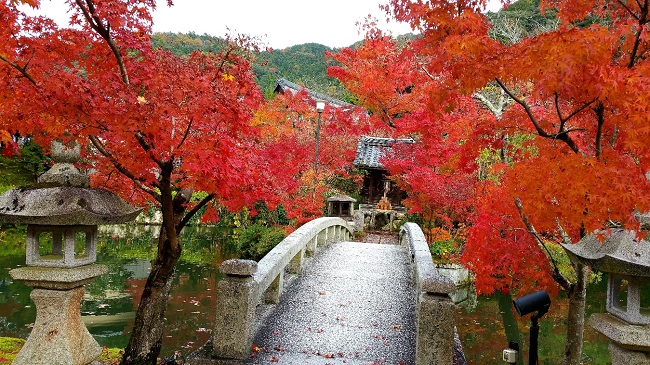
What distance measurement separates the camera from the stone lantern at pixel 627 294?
3457 mm

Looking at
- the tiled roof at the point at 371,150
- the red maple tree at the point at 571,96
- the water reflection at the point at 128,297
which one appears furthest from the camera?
the tiled roof at the point at 371,150

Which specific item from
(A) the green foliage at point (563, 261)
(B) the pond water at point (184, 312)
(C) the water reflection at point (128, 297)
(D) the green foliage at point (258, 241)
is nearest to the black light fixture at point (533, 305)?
(B) the pond water at point (184, 312)

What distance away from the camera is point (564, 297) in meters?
15.6

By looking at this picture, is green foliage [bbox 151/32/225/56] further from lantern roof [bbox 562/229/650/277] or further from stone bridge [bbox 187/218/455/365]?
lantern roof [bbox 562/229/650/277]

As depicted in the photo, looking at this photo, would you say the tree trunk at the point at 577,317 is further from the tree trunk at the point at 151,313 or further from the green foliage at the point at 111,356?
the green foliage at the point at 111,356

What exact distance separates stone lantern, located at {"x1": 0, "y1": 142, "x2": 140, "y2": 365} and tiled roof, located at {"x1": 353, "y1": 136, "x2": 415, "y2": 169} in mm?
18645

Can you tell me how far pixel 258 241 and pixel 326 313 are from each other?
12.7 m

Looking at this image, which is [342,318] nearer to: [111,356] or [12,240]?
[111,356]

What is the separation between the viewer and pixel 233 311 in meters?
5.02

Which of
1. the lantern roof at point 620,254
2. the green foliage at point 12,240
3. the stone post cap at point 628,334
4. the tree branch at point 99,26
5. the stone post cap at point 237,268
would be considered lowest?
the green foliage at point 12,240

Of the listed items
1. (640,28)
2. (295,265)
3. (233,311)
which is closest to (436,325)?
(233,311)

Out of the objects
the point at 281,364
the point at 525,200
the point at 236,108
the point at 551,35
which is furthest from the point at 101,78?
the point at 525,200

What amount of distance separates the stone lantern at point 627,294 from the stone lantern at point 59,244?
14.6ft

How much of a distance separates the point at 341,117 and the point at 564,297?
14.5m
